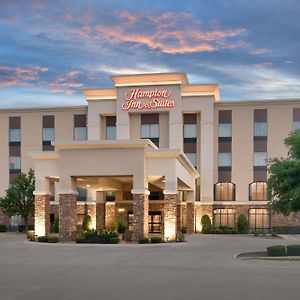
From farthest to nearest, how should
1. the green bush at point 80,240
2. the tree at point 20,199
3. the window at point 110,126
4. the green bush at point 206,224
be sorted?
1. the window at point 110,126
2. the green bush at point 206,224
3. the tree at point 20,199
4. the green bush at point 80,240

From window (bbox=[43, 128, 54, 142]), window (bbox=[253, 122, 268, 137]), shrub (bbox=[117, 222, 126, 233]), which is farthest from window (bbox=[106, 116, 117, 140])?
window (bbox=[253, 122, 268, 137])

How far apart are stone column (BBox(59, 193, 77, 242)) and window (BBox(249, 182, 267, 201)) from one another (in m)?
27.4

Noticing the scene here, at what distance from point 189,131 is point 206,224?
1059cm

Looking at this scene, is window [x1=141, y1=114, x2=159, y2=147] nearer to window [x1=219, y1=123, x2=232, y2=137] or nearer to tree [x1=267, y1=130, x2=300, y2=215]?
window [x1=219, y1=123, x2=232, y2=137]

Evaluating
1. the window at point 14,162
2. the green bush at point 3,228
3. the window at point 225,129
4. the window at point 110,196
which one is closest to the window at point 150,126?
the window at point 225,129

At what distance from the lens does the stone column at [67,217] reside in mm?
41562

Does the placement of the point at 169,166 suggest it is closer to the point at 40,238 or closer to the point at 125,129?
the point at 40,238

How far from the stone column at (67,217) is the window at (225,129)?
26914 mm

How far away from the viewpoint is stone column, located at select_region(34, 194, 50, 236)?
143ft

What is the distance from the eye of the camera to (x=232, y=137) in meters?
65.2

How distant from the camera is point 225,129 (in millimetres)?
65312

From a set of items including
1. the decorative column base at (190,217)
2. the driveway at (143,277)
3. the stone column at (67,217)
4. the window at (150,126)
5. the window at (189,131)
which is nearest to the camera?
the driveway at (143,277)

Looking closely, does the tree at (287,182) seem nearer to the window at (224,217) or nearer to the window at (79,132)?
the window at (224,217)

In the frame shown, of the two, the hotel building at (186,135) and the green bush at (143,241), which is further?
the hotel building at (186,135)
